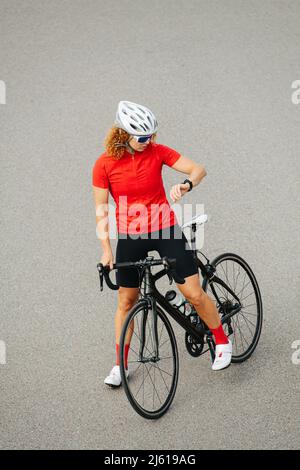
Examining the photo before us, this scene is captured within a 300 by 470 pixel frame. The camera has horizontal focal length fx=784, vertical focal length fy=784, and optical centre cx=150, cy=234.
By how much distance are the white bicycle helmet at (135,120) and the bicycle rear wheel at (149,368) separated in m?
1.24

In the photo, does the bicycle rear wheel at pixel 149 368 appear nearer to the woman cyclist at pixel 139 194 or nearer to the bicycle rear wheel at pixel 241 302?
the woman cyclist at pixel 139 194

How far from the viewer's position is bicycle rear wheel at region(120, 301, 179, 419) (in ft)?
18.7

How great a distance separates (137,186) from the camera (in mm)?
5723

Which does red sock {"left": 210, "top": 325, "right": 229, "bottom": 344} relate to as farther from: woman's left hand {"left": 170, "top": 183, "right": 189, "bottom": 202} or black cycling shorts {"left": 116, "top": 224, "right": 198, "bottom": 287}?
woman's left hand {"left": 170, "top": 183, "right": 189, "bottom": 202}

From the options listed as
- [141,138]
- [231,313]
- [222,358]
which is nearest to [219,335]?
[222,358]

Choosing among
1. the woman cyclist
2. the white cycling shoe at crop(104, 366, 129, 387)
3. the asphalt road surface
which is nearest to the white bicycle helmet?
the woman cyclist

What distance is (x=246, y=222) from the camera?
27.9 feet

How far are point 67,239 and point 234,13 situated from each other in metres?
6.06

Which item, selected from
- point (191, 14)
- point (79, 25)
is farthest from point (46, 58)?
point (191, 14)

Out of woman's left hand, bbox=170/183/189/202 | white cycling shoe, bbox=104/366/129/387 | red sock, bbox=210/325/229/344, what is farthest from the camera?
white cycling shoe, bbox=104/366/129/387

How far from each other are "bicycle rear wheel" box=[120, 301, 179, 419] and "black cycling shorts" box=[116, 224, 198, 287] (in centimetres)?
38

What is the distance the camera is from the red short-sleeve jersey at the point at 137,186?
5.71m

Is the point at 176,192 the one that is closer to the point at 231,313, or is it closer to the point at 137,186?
the point at 137,186

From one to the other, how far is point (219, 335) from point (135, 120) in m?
1.84
